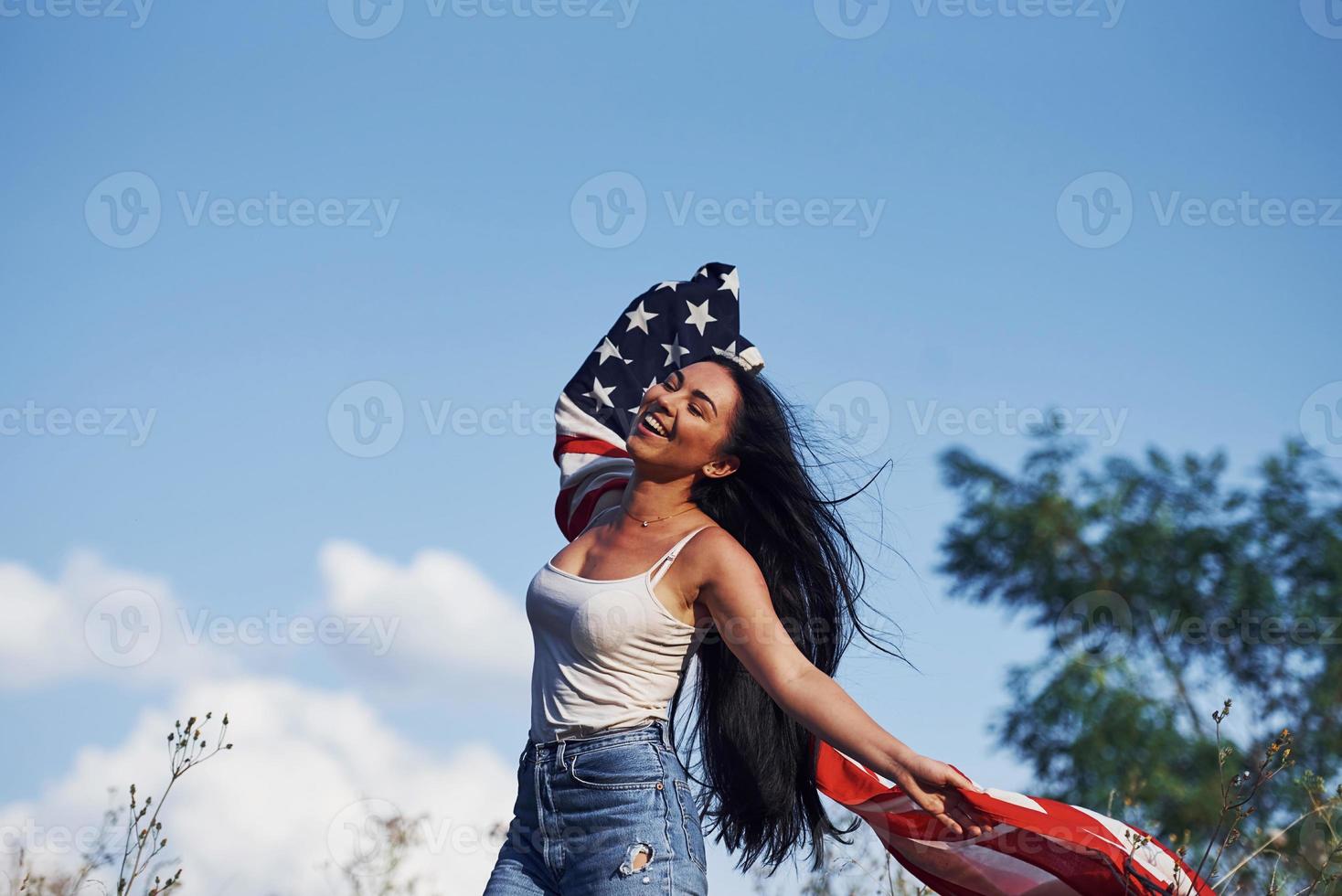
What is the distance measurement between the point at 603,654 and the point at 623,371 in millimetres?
1263

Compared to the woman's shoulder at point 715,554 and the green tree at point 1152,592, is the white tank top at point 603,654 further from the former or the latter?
the green tree at point 1152,592

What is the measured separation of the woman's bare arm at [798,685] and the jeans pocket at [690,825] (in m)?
0.30

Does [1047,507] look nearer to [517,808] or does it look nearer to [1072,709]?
[1072,709]

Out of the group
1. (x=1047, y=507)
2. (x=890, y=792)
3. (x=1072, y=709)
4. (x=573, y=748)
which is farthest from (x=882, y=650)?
(x=1047, y=507)

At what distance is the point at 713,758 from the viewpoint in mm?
3656

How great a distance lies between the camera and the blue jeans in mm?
2865

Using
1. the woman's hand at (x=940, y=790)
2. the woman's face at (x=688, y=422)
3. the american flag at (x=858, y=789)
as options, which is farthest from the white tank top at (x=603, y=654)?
the woman's hand at (x=940, y=790)

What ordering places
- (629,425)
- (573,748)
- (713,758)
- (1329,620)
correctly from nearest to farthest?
(573,748) < (713,758) < (629,425) < (1329,620)

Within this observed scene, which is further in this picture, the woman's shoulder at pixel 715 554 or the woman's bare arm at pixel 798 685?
the woman's shoulder at pixel 715 554

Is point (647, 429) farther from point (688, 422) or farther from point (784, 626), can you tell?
point (784, 626)

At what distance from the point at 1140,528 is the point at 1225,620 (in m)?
1.70

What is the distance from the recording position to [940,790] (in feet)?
9.53

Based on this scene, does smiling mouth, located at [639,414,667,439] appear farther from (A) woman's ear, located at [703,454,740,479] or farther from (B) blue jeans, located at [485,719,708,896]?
(B) blue jeans, located at [485,719,708,896]

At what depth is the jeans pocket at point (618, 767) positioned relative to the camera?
295 centimetres
